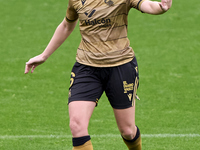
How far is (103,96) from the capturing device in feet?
31.8

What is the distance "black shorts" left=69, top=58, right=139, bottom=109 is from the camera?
17.4 ft

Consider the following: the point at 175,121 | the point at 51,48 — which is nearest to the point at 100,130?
the point at 175,121

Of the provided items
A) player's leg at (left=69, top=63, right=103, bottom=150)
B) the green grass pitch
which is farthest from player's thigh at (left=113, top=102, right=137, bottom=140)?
the green grass pitch

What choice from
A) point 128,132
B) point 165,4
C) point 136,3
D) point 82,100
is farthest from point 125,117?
point 165,4

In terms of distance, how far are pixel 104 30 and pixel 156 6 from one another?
609mm

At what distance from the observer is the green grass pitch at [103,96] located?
7450 mm

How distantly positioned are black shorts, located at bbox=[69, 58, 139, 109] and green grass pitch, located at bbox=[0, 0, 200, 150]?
65.1 inches

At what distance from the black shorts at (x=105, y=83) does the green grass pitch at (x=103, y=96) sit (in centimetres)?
165

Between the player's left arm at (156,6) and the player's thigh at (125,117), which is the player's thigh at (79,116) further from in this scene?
the player's left arm at (156,6)

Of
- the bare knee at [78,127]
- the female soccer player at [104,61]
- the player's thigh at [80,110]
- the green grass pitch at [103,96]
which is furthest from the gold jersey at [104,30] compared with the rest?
the green grass pitch at [103,96]

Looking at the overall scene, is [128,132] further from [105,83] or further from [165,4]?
[165,4]

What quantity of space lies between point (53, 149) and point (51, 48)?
167 centimetres

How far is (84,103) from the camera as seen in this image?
5219 mm

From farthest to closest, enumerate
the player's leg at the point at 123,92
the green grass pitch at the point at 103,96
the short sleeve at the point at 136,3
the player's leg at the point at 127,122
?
the green grass pitch at the point at 103,96 → the player's leg at the point at 127,122 → the player's leg at the point at 123,92 → the short sleeve at the point at 136,3
